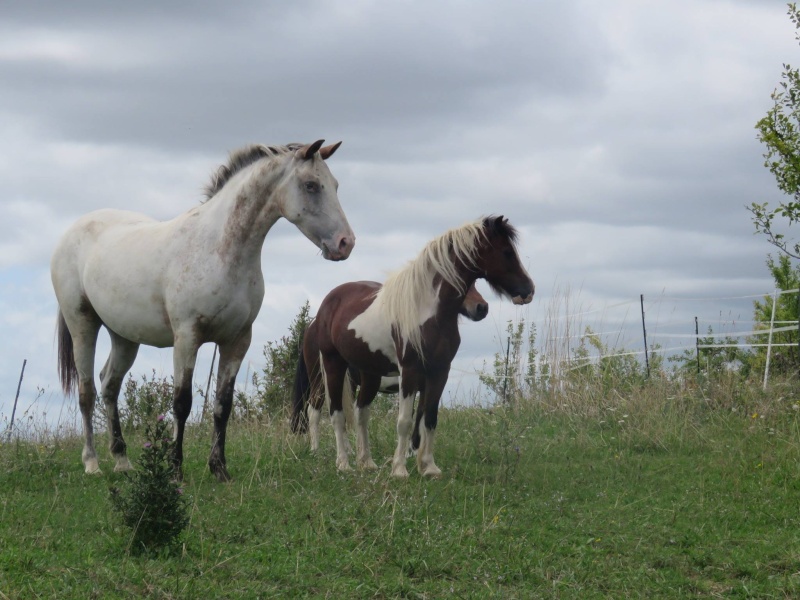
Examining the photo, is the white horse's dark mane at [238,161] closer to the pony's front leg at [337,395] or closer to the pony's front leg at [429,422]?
the pony's front leg at [337,395]

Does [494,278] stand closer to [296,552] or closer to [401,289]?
[401,289]

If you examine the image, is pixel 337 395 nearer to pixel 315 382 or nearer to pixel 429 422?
pixel 315 382

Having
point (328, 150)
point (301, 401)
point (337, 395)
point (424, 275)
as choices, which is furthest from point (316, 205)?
point (301, 401)

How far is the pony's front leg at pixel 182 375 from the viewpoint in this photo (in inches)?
289

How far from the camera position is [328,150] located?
25.2ft

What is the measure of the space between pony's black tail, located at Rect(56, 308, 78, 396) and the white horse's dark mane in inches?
89.7

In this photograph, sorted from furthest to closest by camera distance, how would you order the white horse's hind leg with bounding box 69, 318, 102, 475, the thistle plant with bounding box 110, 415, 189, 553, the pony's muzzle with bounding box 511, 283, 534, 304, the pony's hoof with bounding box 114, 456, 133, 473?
the white horse's hind leg with bounding box 69, 318, 102, 475, the pony's hoof with bounding box 114, 456, 133, 473, the pony's muzzle with bounding box 511, 283, 534, 304, the thistle plant with bounding box 110, 415, 189, 553

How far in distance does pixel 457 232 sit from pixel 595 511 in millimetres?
2719

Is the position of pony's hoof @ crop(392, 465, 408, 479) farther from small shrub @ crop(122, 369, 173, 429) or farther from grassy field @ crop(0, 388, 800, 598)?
small shrub @ crop(122, 369, 173, 429)

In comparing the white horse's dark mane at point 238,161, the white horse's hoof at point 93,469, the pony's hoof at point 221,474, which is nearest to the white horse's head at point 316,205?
the white horse's dark mane at point 238,161

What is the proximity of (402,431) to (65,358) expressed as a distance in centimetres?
357

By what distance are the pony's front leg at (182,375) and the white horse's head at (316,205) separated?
4.09 feet

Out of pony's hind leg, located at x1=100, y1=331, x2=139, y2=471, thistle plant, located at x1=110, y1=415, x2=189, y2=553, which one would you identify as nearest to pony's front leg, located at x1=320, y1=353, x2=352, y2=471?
pony's hind leg, located at x1=100, y1=331, x2=139, y2=471

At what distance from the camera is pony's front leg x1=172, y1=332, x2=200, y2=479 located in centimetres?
734
